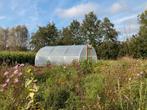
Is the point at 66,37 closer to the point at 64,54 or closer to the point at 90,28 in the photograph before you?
the point at 90,28

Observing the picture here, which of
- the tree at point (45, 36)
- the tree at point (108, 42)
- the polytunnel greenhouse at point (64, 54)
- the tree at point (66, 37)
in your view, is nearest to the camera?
the polytunnel greenhouse at point (64, 54)

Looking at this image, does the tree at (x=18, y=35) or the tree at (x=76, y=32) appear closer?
the tree at (x=76, y=32)

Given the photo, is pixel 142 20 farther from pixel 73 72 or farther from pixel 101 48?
pixel 73 72

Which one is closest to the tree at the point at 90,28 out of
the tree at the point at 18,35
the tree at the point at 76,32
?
the tree at the point at 76,32

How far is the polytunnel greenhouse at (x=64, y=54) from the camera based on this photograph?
2441 centimetres

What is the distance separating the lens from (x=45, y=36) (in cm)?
4566

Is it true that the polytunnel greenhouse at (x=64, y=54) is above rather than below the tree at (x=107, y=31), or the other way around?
below

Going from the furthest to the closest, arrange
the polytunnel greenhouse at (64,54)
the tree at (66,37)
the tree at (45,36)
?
the tree at (45,36) → the tree at (66,37) → the polytunnel greenhouse at (64,54)

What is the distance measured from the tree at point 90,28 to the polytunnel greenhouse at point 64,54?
62.7 feet

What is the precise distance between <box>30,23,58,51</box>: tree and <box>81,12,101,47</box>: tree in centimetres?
377

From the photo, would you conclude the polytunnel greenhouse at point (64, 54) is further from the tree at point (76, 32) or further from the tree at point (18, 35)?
the tree at point (18, 35)

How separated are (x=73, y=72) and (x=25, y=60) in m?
23.4

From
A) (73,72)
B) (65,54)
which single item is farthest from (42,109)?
(65,54)

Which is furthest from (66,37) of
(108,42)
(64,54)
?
(64,54)
